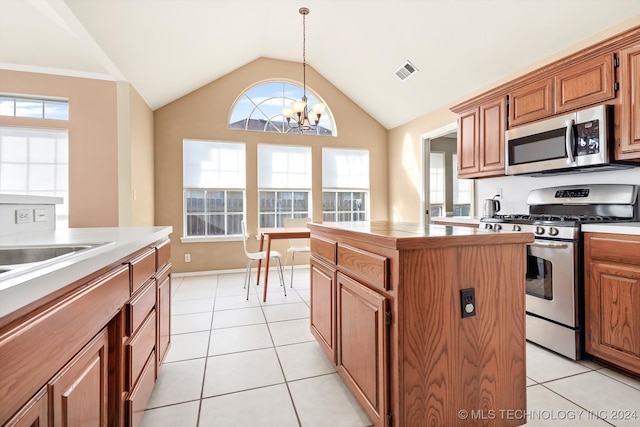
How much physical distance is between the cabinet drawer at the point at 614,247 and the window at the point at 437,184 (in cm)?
322

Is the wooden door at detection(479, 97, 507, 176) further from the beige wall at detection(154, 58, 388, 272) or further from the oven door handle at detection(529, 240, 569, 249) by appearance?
the beige wall at detection(154, 58, 388, 272)

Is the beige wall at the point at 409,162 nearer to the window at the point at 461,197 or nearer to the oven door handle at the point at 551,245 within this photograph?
the window at the point at 461,197

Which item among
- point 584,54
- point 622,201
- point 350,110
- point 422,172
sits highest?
point 350,110

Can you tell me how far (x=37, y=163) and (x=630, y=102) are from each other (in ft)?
17.6

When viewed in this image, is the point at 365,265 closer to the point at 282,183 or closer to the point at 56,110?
the point at 282,183

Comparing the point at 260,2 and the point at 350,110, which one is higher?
the point at 260,2

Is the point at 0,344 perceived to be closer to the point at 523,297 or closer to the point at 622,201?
A: the point at 523,297

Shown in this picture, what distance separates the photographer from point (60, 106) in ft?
10.9

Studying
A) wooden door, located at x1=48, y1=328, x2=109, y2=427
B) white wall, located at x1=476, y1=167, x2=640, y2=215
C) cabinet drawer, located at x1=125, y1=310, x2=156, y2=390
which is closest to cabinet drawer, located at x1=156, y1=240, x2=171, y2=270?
cabinet drawer, located at x1=125, y1=310, x2=156, y2=390

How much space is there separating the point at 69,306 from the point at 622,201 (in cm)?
325

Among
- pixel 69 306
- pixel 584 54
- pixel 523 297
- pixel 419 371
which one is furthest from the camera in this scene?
pixel 584 54

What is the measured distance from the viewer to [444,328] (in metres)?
1.18

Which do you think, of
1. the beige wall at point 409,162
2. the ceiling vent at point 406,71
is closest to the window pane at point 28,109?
the ceiling vent at point 406,71

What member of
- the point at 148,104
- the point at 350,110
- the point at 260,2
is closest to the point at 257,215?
the point at 148,104
